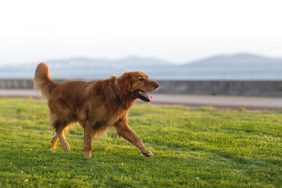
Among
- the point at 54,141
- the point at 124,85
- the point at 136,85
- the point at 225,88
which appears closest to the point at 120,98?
the point at 124,85

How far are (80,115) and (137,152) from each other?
1161 mm

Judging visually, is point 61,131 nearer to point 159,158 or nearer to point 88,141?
point 88,141

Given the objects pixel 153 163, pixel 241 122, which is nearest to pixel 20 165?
pixel 153 163

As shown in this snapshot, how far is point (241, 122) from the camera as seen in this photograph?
13.4 metres

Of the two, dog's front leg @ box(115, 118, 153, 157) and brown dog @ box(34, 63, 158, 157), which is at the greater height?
brown dog @ box(34, 63, 158, 157)

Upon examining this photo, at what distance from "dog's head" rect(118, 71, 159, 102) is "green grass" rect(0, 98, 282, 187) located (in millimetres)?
1027

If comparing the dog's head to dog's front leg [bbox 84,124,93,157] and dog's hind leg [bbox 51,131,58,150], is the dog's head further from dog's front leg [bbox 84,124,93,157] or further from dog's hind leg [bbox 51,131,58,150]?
dog's hind leg [bbox 51,131,58,150]

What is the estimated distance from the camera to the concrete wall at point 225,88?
2580cm

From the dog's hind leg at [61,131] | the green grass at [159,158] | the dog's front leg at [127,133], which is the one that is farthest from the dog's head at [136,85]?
the dog's hind leg at [61,131]

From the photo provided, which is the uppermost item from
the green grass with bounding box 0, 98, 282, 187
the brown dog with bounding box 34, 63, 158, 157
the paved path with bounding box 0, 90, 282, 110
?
the brown dog with bounding box 34, 63, 158, 157

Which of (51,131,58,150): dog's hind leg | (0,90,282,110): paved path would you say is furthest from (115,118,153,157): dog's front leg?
(0,90,282,110): paved path

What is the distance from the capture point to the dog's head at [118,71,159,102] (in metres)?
8.49

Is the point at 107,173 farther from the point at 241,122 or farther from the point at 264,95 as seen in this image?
the point at 264,95

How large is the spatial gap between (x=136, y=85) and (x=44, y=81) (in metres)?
2.10
